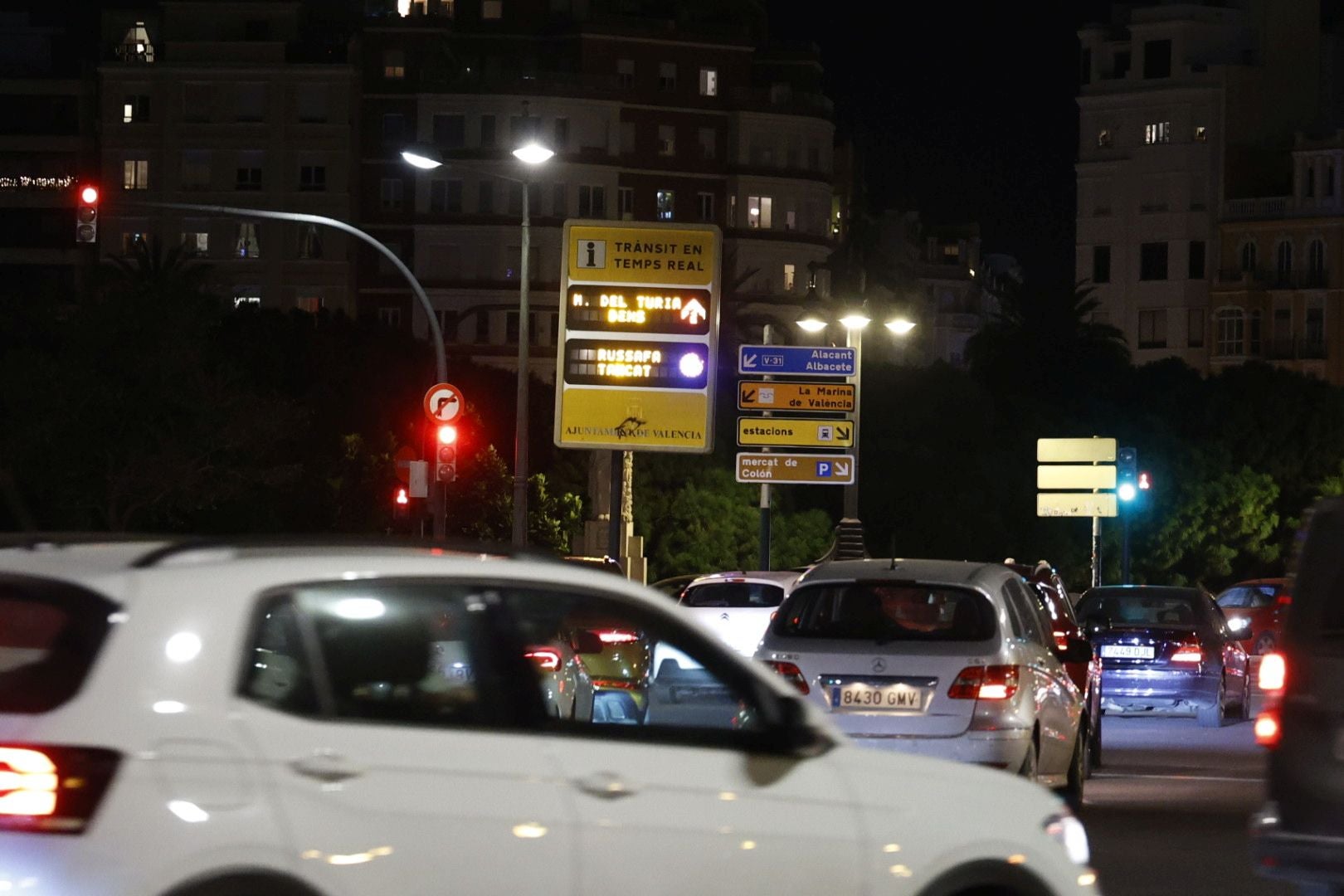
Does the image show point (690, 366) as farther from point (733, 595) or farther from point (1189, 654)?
point (1189, 654)

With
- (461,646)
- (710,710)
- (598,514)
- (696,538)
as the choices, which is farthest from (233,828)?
(696,538)

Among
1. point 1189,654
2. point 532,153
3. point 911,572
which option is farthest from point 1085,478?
point 911,572

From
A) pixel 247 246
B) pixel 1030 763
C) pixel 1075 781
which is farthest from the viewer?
pixel 247 246

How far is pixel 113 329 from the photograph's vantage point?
55.2 meters

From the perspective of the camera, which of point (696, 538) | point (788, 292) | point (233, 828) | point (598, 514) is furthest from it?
point (788, 292)

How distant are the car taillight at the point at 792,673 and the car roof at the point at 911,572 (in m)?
0.64

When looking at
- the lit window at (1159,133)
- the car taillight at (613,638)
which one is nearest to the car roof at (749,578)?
the car taillight at (613,638)

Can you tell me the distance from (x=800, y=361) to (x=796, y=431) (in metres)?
1.20

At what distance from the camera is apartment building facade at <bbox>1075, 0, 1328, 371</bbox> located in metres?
114

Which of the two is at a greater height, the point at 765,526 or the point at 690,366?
the point at 690,366

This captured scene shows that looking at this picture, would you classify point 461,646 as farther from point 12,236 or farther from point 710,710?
point 12,236

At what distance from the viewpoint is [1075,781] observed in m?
16.7

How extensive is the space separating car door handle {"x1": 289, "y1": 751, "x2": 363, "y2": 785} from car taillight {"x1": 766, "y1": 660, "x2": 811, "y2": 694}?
841cm

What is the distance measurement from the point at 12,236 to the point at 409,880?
10848 centimetres
